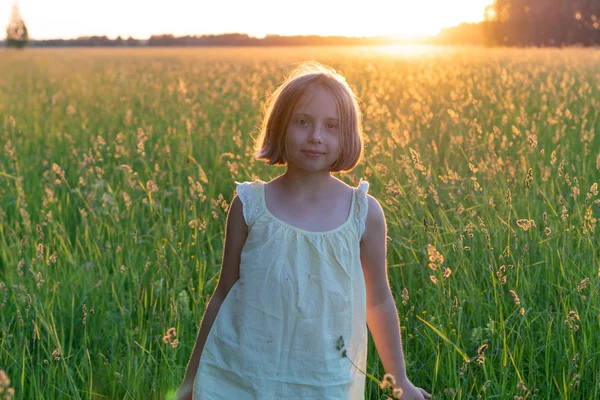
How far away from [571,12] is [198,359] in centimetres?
4727

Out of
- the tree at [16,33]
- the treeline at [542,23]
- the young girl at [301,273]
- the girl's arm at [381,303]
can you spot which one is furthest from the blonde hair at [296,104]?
the tree at [16,33]

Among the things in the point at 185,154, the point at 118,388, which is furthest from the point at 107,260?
the point at 185,154

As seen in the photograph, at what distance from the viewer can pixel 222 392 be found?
5.16ft

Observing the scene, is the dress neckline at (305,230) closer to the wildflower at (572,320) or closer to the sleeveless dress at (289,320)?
the sleeveless dress at (289,320)

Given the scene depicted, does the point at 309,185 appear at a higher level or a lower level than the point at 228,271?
higher

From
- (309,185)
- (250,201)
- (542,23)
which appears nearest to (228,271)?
(250,201)

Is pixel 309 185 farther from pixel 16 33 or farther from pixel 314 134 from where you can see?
pixel 16 33

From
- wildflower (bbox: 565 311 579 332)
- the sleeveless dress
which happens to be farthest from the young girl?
wildflower (bbox: 565 311 579 332)

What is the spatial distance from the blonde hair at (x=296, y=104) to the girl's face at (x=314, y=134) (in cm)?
1

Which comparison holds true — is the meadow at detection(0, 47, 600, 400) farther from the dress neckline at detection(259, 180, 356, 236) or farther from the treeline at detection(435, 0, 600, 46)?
the treeline at detection(435, 0, 600, 46)

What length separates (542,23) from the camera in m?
44.5

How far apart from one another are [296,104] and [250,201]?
0.25 m

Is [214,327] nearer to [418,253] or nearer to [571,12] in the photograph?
[418,253]

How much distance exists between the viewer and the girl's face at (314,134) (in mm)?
1578
